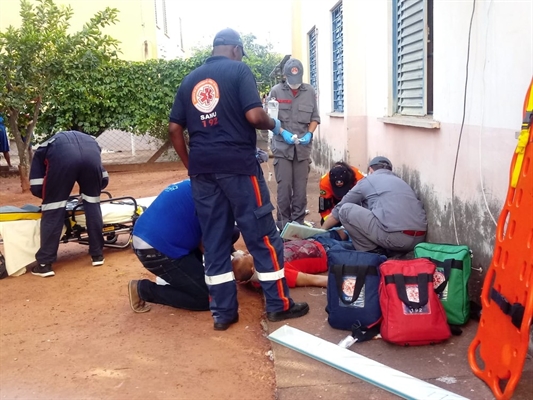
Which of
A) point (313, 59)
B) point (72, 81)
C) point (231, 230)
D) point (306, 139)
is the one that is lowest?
point (231, 230)

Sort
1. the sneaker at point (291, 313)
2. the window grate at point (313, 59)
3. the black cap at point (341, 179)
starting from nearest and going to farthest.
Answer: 1. the sneaker at point (291, 313)
2. the black cap at point (341, 179)
3. the window grate at point (313, 59)

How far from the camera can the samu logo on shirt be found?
3975 mm

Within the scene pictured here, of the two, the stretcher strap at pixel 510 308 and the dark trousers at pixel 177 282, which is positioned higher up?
the stretcher strap at pixel 510 308

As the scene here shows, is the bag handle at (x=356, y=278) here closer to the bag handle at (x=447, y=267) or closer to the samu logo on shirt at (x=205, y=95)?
the bag handle at (x=447, y=267)

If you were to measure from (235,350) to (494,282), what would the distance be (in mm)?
1677

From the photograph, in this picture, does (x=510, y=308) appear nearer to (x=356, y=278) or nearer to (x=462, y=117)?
(x=356, y=278)

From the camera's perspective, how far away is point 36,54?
34.6ft

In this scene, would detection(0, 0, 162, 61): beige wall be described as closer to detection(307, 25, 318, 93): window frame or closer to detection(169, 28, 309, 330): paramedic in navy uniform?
detection(307, 25, 318, 93): window frame

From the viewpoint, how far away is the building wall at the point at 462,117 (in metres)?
3.50

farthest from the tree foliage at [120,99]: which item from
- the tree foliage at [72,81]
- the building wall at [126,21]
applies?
the building wall at [126,21]

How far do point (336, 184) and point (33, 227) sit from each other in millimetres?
3070

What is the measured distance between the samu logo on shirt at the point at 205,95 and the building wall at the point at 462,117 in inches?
70.1

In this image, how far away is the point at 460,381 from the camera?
126 inches

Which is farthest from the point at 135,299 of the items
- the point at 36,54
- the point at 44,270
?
the point at 36,54
